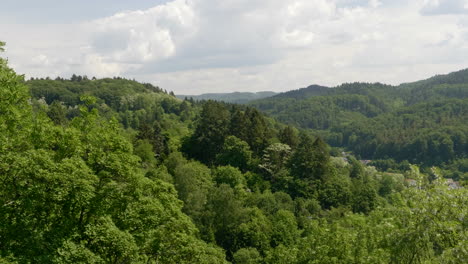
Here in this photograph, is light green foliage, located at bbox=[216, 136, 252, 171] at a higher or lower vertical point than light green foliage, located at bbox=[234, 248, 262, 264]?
higher

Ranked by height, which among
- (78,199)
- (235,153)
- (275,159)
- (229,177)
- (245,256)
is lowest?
(245,256)

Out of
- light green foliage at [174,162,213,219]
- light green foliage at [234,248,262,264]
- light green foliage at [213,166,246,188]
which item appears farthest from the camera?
light green foliage at [213,166,246,188]

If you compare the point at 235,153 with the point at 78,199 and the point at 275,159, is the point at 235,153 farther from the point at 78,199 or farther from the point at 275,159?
the point at 78,199

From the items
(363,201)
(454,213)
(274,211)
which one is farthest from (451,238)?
(363,201)

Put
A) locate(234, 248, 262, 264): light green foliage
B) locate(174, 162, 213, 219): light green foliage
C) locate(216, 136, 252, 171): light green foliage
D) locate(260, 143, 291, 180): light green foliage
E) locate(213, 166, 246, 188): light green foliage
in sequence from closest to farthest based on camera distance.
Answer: locate(234, 248, 262, 264): light green foliage, locate(174, 162, 213, 219): light green foliage, locate(213, 166, 246, 188): light green foliage, locate(260, 143, 291, 180): light green foliage, locate(216, 136, 252, 171): light green foliage

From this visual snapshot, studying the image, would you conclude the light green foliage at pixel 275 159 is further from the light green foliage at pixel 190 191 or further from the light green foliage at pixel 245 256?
the light green foliage at pixel 245 256

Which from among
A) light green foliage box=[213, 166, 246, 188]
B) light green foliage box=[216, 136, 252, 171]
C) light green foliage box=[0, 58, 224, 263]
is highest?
light green foliage box=[0, 58, 224, 263]

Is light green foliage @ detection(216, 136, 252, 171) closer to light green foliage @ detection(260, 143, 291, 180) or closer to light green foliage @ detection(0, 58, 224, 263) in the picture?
light green foliage @ detection(260, 143, 291, 180)

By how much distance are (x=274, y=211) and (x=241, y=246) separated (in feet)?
33.1

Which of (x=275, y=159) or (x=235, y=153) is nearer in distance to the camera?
(x=275, y=159)

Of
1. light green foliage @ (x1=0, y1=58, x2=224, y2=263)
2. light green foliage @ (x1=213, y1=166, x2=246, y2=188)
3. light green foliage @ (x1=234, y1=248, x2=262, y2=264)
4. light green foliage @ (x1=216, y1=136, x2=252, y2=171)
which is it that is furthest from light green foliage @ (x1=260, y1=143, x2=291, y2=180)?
light green foliage @ (x1=0, y1=58, x2=224, y2=263)

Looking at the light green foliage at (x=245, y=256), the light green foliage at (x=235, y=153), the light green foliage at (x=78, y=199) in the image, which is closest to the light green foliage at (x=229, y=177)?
the light green foliage at (x=235, y=153)

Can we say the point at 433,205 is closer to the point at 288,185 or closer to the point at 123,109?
the point at 288,185

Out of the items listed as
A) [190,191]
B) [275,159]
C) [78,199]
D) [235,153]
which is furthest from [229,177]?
[78,199]
